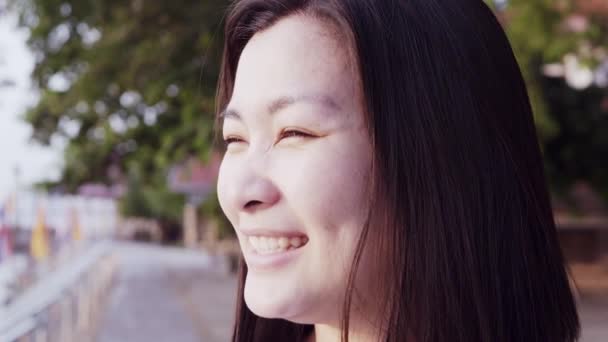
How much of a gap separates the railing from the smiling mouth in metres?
1.32

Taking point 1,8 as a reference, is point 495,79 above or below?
below

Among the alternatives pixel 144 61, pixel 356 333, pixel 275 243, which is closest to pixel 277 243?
pixel 275 243

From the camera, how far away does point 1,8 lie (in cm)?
566

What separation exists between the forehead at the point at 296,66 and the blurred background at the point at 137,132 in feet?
1.31

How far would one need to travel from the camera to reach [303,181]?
1062 mm

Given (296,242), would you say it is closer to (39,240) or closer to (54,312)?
(54,312)

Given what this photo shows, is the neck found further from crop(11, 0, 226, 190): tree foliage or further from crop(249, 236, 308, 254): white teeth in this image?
crop(11, 0, 226, 190): tree foliage

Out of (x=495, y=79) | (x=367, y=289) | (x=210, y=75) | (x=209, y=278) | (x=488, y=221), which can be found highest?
(x=210, y=75)

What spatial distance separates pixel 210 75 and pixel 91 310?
15.9 feet

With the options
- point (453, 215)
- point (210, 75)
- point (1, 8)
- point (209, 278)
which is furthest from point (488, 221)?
point (209, 278)

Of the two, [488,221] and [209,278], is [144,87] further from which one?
[209,278]

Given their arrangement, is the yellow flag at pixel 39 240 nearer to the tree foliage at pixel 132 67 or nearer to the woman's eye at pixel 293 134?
the tree foliage at pixel 132 67

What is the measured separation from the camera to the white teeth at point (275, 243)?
109cm

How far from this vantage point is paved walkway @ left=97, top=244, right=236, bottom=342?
9.08m
